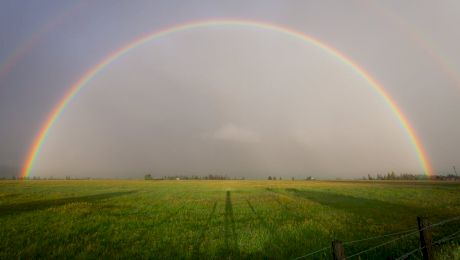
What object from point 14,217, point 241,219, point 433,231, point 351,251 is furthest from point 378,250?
point 14,217

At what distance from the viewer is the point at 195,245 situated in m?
13.0

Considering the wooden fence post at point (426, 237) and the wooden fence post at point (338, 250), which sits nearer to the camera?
the wooden fence post at point (338, 250)

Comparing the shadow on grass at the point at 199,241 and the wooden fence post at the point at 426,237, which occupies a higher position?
the wooden fence post at the point at 426,237

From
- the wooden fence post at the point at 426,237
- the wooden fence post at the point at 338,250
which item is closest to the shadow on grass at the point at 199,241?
the wooden fence post at the point at 338,250

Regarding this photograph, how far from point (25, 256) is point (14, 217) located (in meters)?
12.6

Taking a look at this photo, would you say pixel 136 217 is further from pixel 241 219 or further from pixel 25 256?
pixel 25 256

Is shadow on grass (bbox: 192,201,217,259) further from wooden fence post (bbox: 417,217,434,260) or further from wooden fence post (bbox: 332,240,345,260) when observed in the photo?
wooden fence post (bbox: 417,217,434,260)

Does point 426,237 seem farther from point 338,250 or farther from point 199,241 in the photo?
point 199,241

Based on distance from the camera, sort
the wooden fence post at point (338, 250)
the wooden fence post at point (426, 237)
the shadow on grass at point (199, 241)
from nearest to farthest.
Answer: the wooden fence post at point (338, 250) < the wooden fence post at point (426, 237) < the shadow on grass at point (199, 241)

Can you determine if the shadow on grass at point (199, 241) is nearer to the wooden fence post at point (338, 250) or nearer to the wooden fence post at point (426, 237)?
the wooden fence post at point (338, 250)

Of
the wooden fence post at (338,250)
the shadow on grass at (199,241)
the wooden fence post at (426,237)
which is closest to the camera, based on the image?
the wooden fence post at (338,250)

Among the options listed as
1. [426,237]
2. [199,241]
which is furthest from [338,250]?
[199,241]

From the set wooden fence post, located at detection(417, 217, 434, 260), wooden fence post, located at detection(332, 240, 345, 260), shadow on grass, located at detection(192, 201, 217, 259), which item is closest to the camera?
wooden fence post, located at detection(332, 240, 345, 260)

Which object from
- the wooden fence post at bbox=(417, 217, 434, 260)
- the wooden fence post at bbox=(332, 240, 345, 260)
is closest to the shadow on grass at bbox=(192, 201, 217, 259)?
the wooden fence post at bbox=(332, 240, 345, 260)
